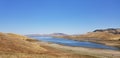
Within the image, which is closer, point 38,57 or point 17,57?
point 17,57

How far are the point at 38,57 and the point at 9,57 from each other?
5213 millimetres

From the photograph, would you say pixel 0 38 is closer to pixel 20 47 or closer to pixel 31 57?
pixel 20 47

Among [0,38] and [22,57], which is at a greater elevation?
[0,38]

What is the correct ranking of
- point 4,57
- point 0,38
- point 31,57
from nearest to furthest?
point 4,57 → point 31,57 → point 0,38

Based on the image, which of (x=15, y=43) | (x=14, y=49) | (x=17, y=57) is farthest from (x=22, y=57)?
(x=15, y=43)

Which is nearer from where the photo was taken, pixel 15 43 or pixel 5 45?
pixel 5 45

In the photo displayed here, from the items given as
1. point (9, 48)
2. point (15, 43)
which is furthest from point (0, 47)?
point (15, 43)

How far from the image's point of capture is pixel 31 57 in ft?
119

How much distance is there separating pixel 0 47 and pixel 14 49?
2900 mm

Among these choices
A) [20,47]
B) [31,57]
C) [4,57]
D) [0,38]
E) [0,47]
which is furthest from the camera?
[0,38]

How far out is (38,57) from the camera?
3681 cm

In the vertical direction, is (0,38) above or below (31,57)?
above

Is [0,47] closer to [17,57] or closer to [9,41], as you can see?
[9,41]

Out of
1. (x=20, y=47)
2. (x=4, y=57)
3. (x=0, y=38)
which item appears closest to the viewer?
(x=4, y=57)
